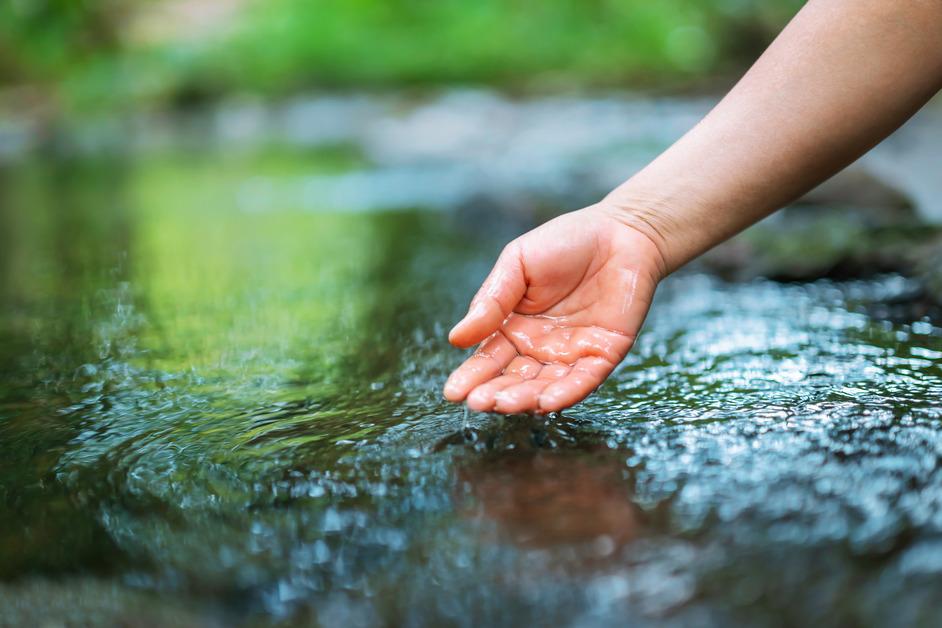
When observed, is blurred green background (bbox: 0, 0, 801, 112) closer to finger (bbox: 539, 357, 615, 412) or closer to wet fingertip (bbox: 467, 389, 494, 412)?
finger (bbox: 539, 357, 615, 412)

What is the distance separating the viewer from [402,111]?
408 inches

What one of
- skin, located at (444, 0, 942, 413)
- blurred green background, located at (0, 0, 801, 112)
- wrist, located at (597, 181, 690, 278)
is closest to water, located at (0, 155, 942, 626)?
skin, located at (444, 0, 942, 413)

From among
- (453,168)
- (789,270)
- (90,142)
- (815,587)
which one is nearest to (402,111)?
(453,168)

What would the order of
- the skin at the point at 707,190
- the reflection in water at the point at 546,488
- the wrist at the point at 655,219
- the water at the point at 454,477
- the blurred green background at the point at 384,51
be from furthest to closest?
the blurred green background at the point at 384,51
the wrist at the point at 655,219
the skin at the point at 707,190
the reflection in water at the point at 546,488
the water at the point at 454,477

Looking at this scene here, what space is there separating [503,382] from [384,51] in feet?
50.0

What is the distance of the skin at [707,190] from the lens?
1519 millimetres

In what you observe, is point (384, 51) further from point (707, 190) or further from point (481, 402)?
point (481, 402)

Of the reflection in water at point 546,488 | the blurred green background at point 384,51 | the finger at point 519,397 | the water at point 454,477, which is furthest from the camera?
the blurred green background at point 384,51

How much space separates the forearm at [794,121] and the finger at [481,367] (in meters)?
0.36

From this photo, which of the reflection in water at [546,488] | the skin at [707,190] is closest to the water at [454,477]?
the reflection in water at [546,488]

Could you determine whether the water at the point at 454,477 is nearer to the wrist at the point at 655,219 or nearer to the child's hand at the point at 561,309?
the child's hand at the point at 561,309

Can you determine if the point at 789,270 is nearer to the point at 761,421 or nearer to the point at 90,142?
the point at 761,421

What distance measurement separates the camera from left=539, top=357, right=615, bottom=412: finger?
1.39 meters

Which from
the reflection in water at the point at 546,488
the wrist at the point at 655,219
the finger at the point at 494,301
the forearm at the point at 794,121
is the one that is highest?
the forearm at the point at 794,121
